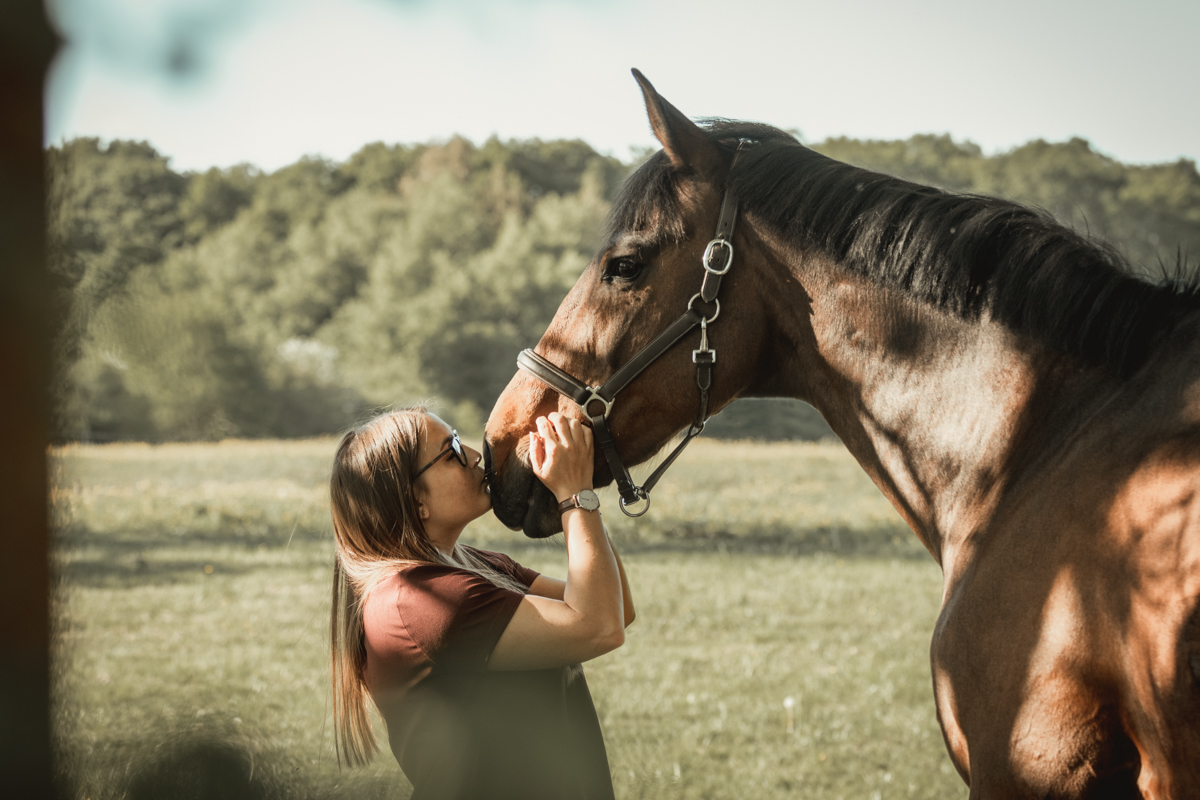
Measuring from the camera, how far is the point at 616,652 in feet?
24.0

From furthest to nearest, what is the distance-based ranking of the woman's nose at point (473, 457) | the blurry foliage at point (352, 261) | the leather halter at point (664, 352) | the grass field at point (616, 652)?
the grass field at point (616, 652) < the blurry foliage at point (352, 261) < the woman's nose at point (473, 457) < the leather halter at point (664, 352)

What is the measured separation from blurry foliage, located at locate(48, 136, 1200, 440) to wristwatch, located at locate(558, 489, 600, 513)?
0.65 metres

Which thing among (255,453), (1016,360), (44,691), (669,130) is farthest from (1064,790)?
(255,453)

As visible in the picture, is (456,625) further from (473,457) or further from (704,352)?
(704,352)

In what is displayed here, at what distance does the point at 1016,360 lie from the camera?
6.32 ft

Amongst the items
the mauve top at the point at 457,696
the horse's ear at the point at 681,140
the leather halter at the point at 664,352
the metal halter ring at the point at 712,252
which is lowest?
the mauve top at the point at 457,696

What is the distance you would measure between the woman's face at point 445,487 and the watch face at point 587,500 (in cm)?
33

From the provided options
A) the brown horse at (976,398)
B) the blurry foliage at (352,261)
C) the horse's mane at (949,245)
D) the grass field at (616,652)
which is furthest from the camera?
the grass field at (616,652)

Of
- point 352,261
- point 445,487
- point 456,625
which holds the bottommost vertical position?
point 456,625

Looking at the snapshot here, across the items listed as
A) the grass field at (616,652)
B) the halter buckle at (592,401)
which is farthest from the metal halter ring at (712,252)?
the grass field at (616,652)

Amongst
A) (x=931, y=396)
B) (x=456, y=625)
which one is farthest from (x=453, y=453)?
(x=931, y=396)

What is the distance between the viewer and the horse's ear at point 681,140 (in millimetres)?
2240

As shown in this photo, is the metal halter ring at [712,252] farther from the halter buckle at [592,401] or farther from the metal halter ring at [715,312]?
the halter buckle at [592,401]

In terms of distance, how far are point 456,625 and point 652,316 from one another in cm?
99
